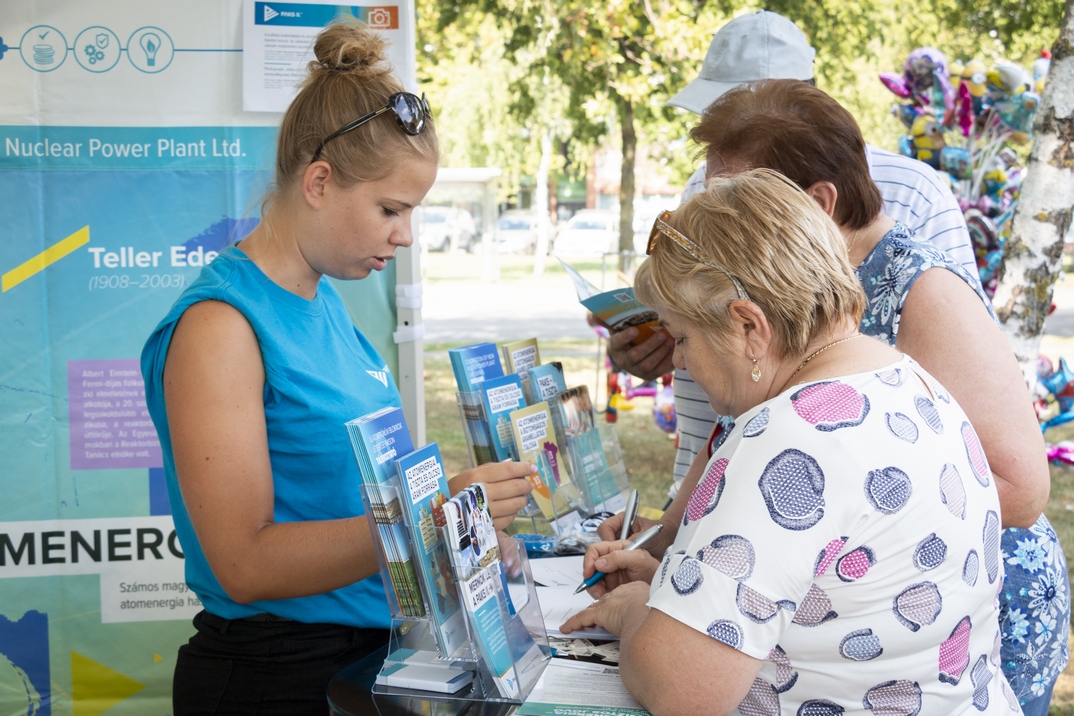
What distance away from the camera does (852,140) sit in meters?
1.69

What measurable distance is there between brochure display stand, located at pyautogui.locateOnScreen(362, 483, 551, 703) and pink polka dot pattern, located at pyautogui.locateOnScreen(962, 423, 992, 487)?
68 cm

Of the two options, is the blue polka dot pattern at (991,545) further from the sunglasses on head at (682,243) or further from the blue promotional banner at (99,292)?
the blue promotional banner at (99,292)

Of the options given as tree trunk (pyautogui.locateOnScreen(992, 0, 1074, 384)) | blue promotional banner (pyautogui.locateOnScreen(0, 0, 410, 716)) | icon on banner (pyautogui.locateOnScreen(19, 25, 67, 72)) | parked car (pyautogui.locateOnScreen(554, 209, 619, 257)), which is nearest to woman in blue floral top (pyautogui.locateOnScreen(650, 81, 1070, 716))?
blue promotional banner (pyautogui.locateOnScreen(0, 0, 410, 716))

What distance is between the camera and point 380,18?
2779 mm

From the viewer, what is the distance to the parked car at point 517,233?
98.2 ft

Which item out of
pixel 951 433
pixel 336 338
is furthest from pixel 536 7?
pixel 951 433

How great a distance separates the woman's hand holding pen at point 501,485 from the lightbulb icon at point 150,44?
1952mm

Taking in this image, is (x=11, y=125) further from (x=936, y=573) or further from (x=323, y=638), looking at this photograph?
(x=936, y=573)

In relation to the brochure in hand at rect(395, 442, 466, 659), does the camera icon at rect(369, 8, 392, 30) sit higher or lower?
higher

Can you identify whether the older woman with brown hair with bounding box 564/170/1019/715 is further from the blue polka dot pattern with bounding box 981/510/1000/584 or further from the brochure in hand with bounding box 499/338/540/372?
the brochure in hand with bounding box 499/338/540/372

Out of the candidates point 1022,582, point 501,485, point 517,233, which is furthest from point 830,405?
point 517,233

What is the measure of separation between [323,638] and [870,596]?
922 mm

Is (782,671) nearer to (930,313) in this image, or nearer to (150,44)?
(930,313)

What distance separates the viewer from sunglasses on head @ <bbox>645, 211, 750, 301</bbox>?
123 centimetres
